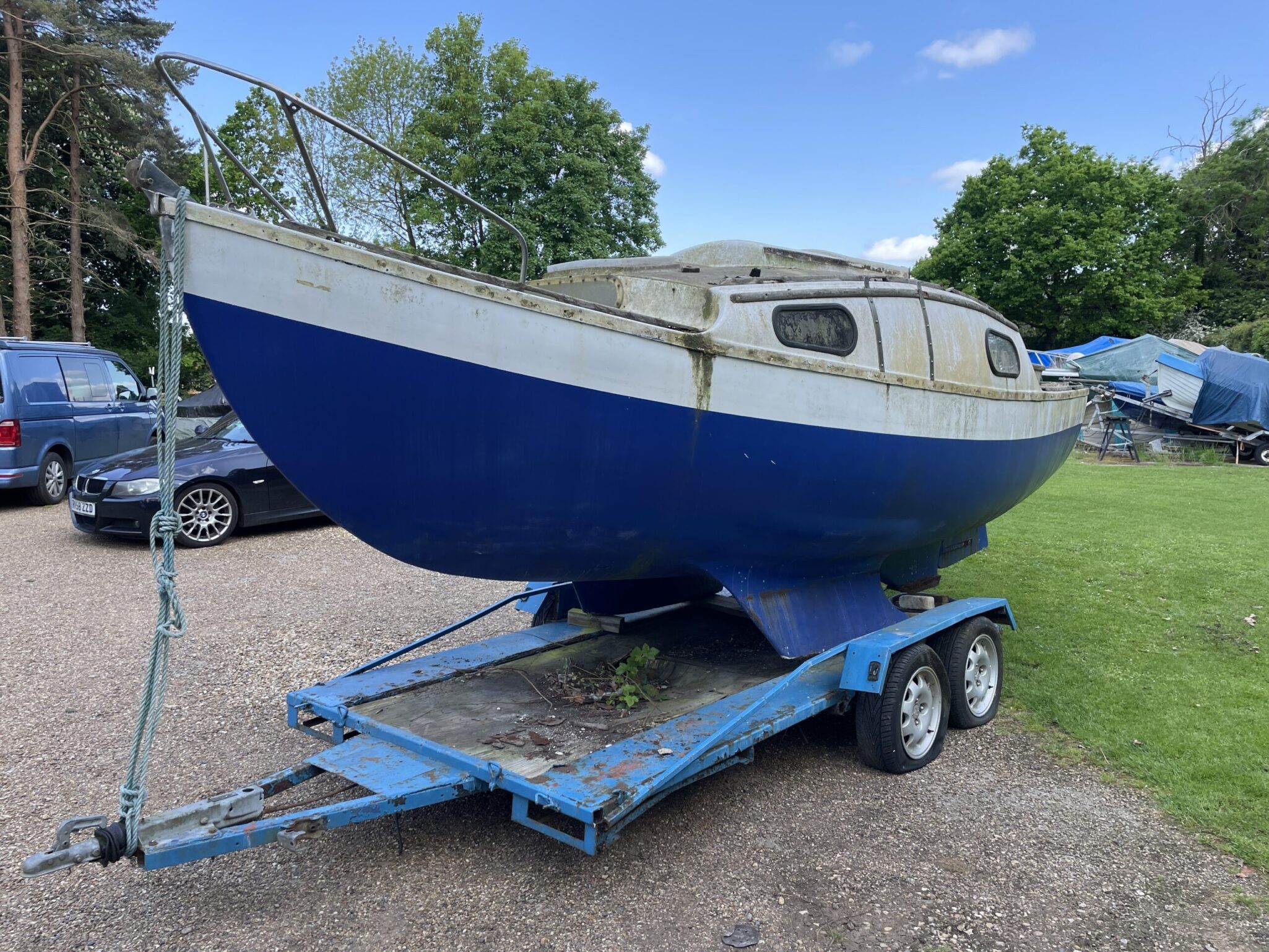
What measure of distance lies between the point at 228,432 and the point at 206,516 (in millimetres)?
1326

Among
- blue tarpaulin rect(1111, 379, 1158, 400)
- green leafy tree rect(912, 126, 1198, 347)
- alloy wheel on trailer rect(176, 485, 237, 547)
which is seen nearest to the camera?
alloy wheel on trailer rect(176, 485, 237, 547)

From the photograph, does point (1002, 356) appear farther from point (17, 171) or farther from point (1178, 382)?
point (1178, 382)

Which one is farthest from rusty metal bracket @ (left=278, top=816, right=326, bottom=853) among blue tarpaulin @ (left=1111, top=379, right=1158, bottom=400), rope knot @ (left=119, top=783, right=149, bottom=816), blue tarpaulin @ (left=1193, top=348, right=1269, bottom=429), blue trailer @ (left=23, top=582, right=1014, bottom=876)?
blue tarpaulin @ (left=1111, top=379, right=1158, bottom=400)

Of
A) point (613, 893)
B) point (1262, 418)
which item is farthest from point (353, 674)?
point (1262, 418)

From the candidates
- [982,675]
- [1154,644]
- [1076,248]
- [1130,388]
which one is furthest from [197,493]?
[1076,248]

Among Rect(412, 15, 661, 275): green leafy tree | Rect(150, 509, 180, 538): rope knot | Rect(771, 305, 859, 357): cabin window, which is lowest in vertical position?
Rect(150, 509, 180, 538): rope knot

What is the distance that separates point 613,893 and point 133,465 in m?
7.87

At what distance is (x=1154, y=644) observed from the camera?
6020 mm

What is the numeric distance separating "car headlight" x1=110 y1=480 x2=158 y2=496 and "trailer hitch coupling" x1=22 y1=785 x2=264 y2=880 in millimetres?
6608

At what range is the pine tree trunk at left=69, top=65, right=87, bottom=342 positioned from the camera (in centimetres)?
1916

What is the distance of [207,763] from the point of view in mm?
3932

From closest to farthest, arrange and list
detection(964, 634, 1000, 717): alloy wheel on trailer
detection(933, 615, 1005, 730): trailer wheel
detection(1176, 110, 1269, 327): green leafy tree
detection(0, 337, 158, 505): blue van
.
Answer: detection(933, 615, 1005, 730): trailer wheel
detection(964, 634, 1000, 717): alloy wheel on trailer
detection(0, 337, 158, 505): blue van
detection(1176, 110, 1269, 327): green leafy tree

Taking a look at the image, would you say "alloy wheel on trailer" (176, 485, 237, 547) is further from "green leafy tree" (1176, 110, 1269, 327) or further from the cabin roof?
"green leafy tree" (1176, 110, 1269, 327)

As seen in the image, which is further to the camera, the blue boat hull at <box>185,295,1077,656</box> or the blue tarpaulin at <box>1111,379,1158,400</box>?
the blue tarpaulin at <box>1111,379,1158,400</box>
